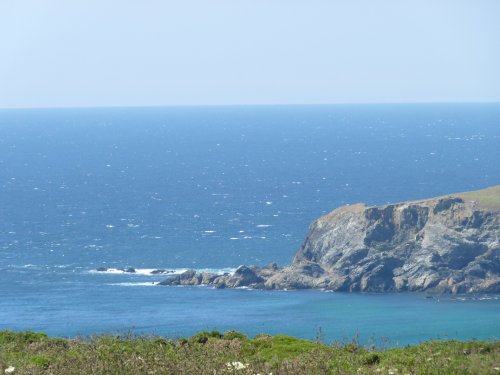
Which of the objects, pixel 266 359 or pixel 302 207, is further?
pixel 302 207

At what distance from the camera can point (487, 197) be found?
408 ft

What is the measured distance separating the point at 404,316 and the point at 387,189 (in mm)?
90301

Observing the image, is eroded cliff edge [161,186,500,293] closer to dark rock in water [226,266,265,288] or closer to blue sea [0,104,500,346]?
dark rock in water [226,266,265,288]

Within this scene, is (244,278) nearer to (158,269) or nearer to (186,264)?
(186,264)

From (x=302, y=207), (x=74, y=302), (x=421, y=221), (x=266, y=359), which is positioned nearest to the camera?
(x=266, y=359)

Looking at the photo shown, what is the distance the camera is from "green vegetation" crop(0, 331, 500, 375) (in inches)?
1190

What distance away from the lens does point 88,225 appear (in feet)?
519

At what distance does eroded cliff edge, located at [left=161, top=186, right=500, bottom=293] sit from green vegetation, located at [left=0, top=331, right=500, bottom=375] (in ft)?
257

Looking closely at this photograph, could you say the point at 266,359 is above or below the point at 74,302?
above

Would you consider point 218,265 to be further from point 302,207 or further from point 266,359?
point 266,359

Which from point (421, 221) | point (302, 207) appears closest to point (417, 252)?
point (421, 221)

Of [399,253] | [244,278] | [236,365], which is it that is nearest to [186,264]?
[244,278]

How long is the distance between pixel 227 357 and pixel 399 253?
8514cm

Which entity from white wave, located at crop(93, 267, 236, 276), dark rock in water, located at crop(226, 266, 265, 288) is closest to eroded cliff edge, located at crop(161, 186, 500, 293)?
dark rock in water, located at crop(226, 266, 265, 288)
